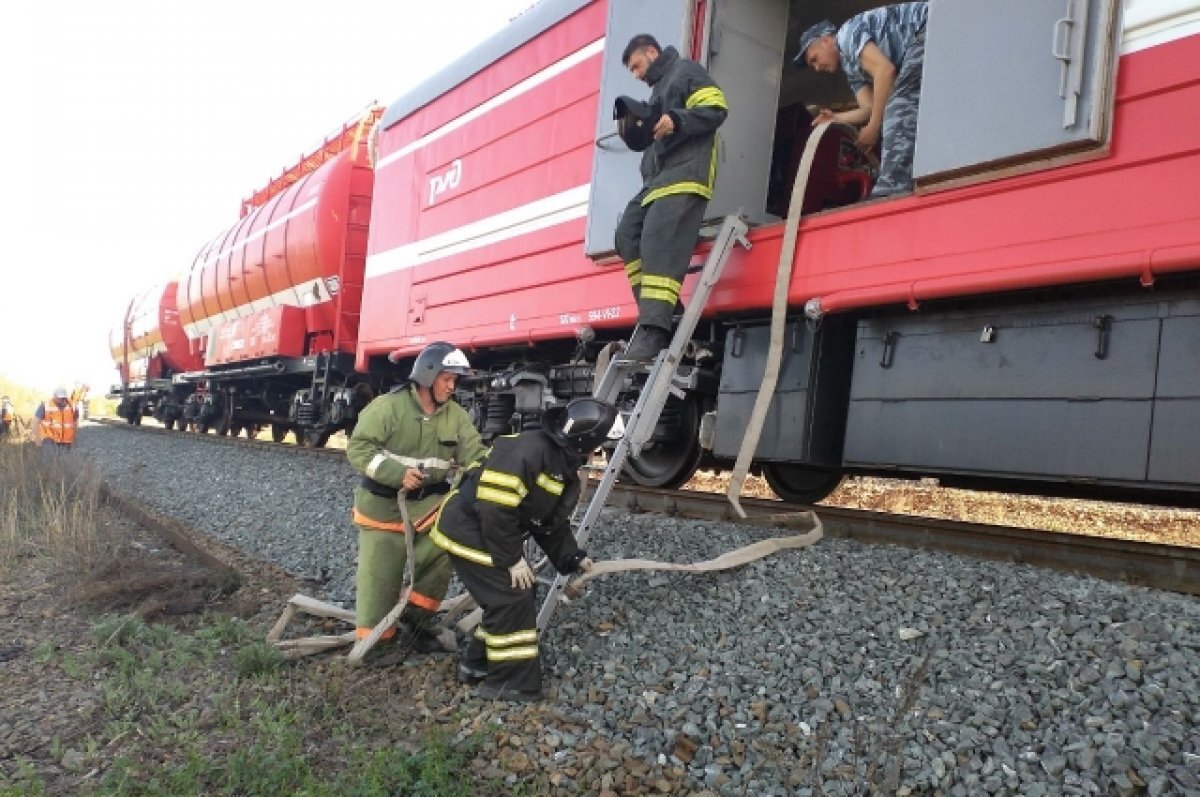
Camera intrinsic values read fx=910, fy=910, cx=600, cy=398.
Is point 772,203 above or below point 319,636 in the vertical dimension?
above

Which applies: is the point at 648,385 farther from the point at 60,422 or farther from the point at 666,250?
the point at 60,422

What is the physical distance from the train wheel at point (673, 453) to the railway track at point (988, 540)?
0.35 meters

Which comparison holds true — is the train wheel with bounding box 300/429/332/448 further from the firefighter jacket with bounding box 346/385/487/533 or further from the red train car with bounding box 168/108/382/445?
the firefighter jacket with bounding box 346/385/487/533

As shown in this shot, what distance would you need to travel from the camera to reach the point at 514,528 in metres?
3.27

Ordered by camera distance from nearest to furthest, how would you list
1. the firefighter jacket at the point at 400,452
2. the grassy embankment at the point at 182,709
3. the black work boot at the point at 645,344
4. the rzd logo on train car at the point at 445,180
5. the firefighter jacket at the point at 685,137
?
the grassy embankment at the point at 182,709, the firefighter jacket at the point at 400,452, the firefighter jacket at the point at 685,137, the black work boot at the point at 645,344, the rzd logo on train car at the point at 445,180

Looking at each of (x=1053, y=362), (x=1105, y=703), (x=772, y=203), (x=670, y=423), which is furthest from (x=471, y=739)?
(x=772, y=203)

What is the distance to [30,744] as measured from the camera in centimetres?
305

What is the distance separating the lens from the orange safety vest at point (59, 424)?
13039 millimetres

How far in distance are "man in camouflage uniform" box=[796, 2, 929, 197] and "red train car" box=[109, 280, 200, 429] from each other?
1455cm

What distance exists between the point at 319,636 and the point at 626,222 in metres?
2.53

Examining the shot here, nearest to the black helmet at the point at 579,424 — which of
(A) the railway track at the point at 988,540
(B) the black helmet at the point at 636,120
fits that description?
(A) the railway track at the point at 988,540

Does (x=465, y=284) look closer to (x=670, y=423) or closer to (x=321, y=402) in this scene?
(x=670, y=423)

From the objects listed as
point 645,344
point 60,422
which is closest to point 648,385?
point 645,344

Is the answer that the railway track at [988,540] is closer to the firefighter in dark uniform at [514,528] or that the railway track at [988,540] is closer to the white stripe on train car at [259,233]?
the firefighter in dark uniform at [514,528]
